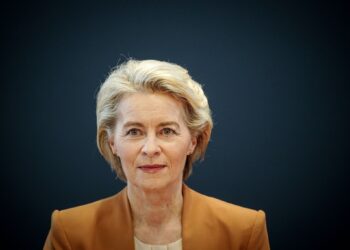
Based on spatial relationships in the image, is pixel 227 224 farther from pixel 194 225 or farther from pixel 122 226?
pixel 122 226

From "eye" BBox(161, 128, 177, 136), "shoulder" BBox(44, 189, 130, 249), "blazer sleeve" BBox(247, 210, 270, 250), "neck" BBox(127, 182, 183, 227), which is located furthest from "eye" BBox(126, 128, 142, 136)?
"blazer sleeve" BBox(247, 210, 270, 250)

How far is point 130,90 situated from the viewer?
2.04 meters

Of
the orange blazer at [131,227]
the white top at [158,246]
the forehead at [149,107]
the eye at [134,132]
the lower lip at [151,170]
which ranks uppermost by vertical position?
the forehead at [149,107]

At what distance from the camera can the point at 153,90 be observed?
2.03m

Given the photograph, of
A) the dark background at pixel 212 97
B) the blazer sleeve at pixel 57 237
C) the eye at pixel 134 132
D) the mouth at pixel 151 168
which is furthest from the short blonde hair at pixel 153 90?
the dark background at pixel 212 97

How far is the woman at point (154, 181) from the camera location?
2.02m

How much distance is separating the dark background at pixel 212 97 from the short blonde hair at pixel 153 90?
54 cm

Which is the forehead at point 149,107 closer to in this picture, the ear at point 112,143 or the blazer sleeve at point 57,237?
the ear at point 112,143

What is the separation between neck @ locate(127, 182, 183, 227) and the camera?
2.16m

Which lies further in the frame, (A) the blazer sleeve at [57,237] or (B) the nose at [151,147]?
(A) the blazer sleeve at [57,237]

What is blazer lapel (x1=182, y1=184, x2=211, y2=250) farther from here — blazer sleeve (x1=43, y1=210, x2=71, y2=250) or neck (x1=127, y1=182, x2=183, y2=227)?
blazer sleeve (x1=43, y1=210, x2=71, y2=250)

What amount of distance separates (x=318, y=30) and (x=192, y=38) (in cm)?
76

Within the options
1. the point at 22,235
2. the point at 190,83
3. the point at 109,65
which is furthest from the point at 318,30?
the point at 22,235

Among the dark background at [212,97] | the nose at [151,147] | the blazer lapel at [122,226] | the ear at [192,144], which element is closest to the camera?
the nose at [151,147]
